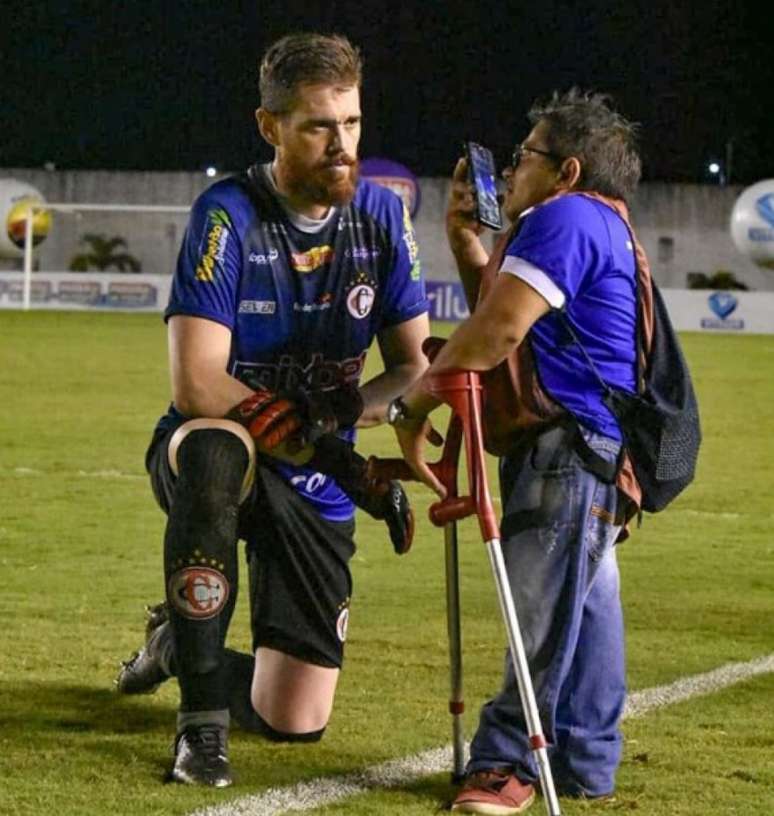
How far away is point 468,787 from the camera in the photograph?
16.9ft

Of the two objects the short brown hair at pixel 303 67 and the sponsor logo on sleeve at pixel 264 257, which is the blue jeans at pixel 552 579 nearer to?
the sponsor logo on sleeve at pixel 264 257

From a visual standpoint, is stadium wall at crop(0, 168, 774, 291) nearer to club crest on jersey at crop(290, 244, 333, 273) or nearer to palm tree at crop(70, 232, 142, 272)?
palm tree at crop(70, 232, 142, 272)

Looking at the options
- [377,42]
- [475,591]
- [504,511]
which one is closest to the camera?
[504,511]

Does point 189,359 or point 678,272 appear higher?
point 189,359

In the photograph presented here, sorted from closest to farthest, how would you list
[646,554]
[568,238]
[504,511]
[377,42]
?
[568,238] → [504,511] → [646,554] → [377,42]

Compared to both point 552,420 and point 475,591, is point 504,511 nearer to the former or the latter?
point 552,420

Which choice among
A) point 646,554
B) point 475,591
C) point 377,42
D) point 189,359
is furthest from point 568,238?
point 377,42

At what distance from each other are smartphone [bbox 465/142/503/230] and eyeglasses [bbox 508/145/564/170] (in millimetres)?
65

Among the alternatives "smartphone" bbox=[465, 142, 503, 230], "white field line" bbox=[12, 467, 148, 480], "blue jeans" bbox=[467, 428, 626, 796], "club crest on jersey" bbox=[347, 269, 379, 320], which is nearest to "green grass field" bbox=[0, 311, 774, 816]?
"white field line" bbox=[12, 467, 148, 480]

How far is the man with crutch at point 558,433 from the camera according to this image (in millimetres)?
5109

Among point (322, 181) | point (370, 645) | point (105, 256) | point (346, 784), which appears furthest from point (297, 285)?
point (105, 256)

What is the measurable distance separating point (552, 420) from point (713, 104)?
6010cm

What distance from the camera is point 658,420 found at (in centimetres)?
516

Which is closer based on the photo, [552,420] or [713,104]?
[552,420]
